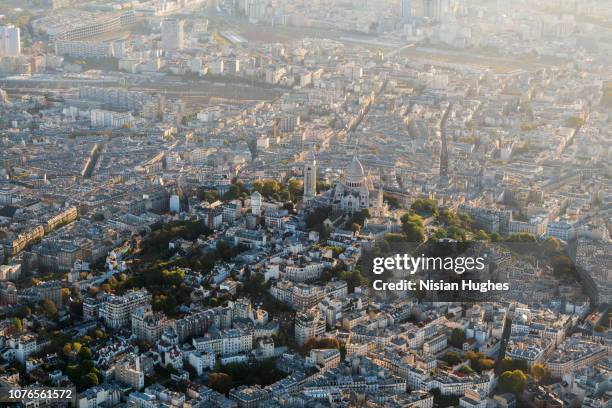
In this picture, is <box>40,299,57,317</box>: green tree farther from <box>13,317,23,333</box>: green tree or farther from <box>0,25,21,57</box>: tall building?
<box>0,25,21,57</box>: tall building

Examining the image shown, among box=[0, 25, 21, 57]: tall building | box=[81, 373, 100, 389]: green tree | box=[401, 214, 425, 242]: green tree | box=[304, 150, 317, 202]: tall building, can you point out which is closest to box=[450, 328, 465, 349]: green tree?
box=[401, 214, 425, 242]: green tree

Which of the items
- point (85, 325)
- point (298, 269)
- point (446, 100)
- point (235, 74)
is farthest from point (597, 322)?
point (235, 74)

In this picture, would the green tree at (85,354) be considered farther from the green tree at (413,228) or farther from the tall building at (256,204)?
the green tree at (413,228)

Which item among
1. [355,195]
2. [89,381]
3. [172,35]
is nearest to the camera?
[89,381]

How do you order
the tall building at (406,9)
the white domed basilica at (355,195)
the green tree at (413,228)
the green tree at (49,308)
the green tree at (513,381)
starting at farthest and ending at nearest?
1. the tall building at (406,9)
2. the white domed basilica at (355,195)
3. the green tree at (413,228)
4. the green tree at (49,308)
5. the green tree at (513,381)

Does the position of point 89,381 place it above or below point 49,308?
below

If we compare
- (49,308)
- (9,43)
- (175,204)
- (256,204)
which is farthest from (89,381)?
(9,43)

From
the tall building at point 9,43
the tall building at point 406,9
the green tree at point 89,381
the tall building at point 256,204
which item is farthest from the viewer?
the tall building at point 406,9

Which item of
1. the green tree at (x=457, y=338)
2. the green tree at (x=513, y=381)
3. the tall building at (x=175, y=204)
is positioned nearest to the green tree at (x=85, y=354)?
the green tree at (x=457, y=338)

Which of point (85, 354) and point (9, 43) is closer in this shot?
point (85, 354)

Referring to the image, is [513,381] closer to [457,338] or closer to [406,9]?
[457,338]

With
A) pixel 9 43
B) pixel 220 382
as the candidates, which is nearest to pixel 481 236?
pixel 220 382

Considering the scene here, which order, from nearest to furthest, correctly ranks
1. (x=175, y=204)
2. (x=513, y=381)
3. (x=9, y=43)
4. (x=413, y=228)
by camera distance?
(x=513, y=381) → (x=413, y=228) → (x=175, y=204) → (x=9, y=43)

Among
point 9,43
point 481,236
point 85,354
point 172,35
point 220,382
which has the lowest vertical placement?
point 220,382
